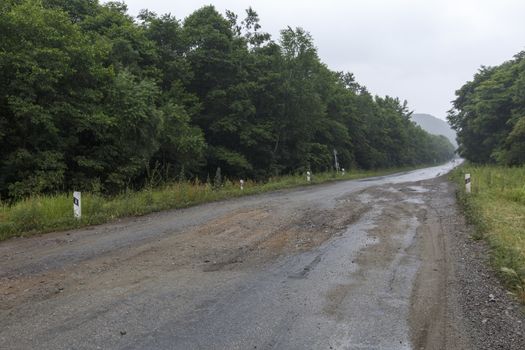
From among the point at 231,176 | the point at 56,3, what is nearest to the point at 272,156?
the point at 231,176

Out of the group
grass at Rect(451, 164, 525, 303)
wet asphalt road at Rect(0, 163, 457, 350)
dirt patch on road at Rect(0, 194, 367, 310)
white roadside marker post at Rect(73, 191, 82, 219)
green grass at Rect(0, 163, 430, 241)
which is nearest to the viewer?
wet asphalt road at Rect(0, 163, 457, 350)

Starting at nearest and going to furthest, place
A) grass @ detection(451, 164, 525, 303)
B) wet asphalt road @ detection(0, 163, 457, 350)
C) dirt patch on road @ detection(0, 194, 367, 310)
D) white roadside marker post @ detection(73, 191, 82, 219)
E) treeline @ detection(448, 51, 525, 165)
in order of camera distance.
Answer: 1. wet asphalt road @ detection(0, 163, 457, 350)
2. dirt patch on road @ detection(0, 194, 367, 310)
3. grass @ detection(451, 164, 525, 303)
4. white roadside marker post @ detection(73, 191, 82, 219)
5. treeline @ detection(448, 51, 525, 165)

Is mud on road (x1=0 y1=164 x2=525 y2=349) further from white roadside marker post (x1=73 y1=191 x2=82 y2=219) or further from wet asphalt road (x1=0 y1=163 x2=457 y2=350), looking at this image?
white roadside marker post (x1=73 y1=191 x2=82 y2=219)

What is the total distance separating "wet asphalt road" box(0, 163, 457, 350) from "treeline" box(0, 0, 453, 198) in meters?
8.67

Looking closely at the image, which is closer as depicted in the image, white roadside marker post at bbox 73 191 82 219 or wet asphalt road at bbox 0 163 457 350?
wet asphalt road at bbox 0 163 457 350

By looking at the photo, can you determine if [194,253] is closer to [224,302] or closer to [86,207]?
[224,302]

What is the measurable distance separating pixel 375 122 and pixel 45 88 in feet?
185

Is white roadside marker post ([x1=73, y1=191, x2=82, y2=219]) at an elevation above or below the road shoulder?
above

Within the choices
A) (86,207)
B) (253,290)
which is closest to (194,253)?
(253,290)

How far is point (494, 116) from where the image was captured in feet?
148

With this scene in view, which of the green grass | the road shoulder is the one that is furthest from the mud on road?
the green grass

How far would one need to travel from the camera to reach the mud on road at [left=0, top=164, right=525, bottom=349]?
4105 millimetres

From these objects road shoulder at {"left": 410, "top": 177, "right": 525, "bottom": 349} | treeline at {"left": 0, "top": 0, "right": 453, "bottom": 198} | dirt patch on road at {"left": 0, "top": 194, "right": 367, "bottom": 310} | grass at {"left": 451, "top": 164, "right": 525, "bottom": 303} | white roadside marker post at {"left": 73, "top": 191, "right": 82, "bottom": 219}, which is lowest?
road shoulder at {"left": 410, "top": 177, "right": 525, "bottom": 349}

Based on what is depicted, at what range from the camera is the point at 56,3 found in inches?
938
